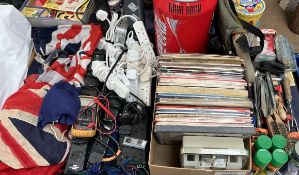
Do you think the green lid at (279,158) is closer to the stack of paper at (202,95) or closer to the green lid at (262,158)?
the green lid at (262,158)

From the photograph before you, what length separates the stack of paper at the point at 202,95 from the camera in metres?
1.03

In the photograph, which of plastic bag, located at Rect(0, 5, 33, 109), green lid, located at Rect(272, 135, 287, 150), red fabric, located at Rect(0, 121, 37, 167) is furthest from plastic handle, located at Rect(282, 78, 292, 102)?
plastic bag, located at Rect(0, 5, 33, 109)

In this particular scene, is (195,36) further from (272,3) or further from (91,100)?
(272,3)

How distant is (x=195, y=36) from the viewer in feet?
4.18

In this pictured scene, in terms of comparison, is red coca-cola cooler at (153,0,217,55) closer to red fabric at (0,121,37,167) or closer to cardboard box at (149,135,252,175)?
cardboard box at (149,135,252,175)

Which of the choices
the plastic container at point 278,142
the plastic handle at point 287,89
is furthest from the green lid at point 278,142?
the plastic handle at point 287,89

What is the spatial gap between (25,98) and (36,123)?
0.12 m

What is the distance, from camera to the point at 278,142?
109 cm

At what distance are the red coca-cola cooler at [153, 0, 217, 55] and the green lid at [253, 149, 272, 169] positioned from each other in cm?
52

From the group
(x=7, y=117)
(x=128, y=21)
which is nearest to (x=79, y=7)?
(x=128, y=21)

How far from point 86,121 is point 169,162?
1.17 feet

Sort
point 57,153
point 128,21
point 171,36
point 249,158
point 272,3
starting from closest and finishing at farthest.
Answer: point 249,158
point 57,153
point 171,36
point 128,21
point 272,3

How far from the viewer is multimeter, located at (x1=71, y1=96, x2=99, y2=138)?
1172mm

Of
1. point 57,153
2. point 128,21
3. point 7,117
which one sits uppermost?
point 128,21
